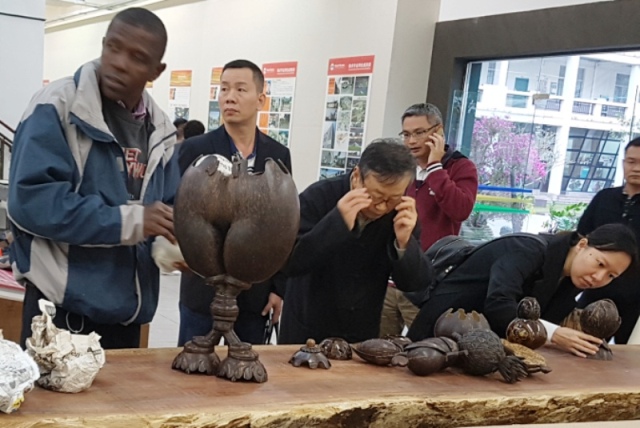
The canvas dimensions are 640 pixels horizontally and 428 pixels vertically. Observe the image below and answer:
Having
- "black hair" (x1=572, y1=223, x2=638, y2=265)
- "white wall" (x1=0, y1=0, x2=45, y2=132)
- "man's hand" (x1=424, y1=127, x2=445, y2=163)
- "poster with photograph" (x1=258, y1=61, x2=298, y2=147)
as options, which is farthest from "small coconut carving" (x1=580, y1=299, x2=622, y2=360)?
"white wall" (x1=0, y1=0, x2=45, y2=132)

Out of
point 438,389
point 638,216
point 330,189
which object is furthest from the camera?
point 638,216

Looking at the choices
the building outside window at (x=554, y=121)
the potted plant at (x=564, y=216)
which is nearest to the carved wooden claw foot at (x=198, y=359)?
the building outside window at (x=554, y=121)

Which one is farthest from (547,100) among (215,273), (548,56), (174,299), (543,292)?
(215,273)

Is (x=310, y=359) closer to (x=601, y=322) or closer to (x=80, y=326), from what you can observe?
(x=80, y=326)

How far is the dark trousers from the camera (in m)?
1.60

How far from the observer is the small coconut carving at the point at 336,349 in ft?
5.55

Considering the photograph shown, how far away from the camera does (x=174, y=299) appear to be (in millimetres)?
5996

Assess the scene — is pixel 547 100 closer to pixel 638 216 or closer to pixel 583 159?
pixel 583 159

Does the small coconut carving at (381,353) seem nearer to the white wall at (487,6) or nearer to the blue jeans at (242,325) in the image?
the blue jeans at (242,325)

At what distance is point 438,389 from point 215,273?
524 millimetres

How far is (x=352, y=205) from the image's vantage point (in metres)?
1.81

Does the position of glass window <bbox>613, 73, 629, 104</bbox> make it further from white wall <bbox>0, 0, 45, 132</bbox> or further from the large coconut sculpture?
white wall <bbox>0, 0, 45, 132</bbox>

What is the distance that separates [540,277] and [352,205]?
69cm

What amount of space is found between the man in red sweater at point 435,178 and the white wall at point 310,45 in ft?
5.71
